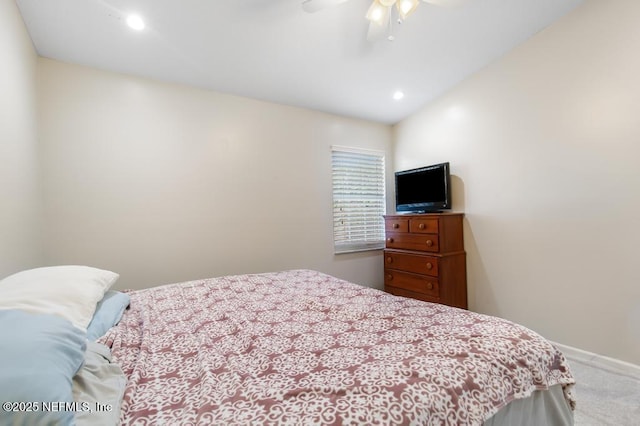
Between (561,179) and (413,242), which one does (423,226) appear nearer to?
(413,242)

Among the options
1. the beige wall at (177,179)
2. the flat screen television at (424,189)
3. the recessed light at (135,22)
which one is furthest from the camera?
the flat screen television at (424,189)

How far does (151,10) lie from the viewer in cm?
182

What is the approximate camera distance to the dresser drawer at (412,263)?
9.32 feet

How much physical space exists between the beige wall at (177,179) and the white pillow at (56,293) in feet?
3.13

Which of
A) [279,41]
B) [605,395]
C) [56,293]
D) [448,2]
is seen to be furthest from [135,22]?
[605,395]

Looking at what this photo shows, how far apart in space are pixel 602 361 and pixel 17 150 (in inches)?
163

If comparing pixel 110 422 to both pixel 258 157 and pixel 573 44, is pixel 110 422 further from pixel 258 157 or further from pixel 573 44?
pixel 573 44

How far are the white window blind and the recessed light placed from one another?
209 cm

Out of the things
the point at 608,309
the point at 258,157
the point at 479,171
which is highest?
the point at 258,157

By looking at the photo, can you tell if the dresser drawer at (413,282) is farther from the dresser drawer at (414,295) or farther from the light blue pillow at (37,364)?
the light blue pillow at (37,364)

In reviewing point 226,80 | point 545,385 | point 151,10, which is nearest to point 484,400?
point 545,385

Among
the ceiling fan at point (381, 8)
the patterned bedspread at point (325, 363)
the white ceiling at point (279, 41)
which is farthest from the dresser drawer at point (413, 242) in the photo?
the ceiling fan at point (381, 8)

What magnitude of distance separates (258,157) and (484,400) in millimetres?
2657

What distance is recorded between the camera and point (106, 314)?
1.35 metres
